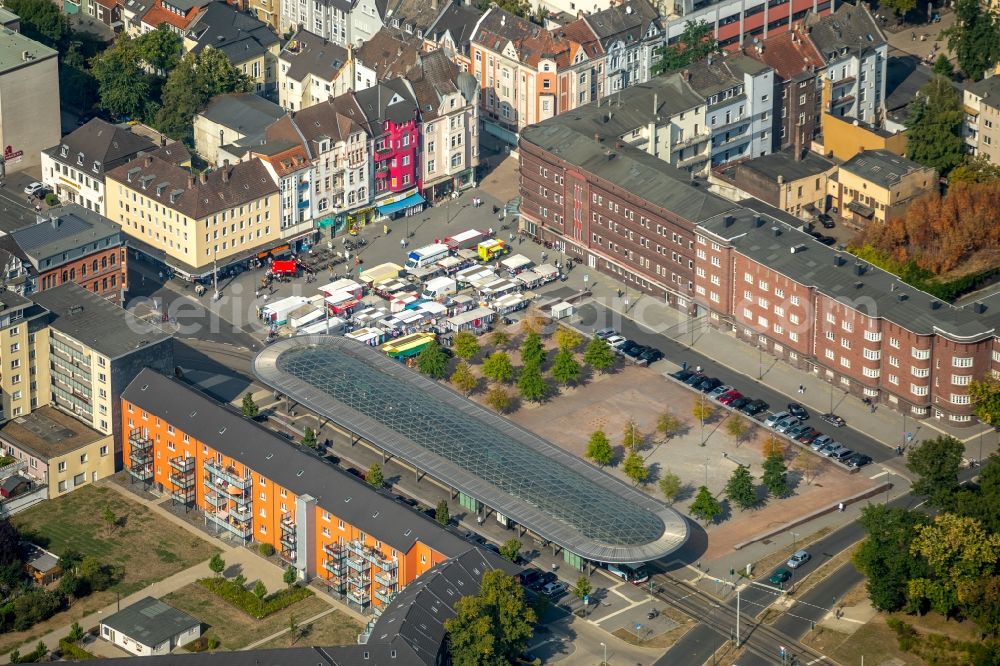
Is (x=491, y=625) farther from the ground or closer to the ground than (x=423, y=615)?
closer to the ground

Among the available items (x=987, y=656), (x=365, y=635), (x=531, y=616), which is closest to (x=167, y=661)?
(x=365, y=635)

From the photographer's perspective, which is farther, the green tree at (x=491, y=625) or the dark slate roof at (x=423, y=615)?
the green tree at (x=491, y=625)

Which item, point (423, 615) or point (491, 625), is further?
point (423, 615)

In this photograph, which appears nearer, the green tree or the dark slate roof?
the dark slate roof
